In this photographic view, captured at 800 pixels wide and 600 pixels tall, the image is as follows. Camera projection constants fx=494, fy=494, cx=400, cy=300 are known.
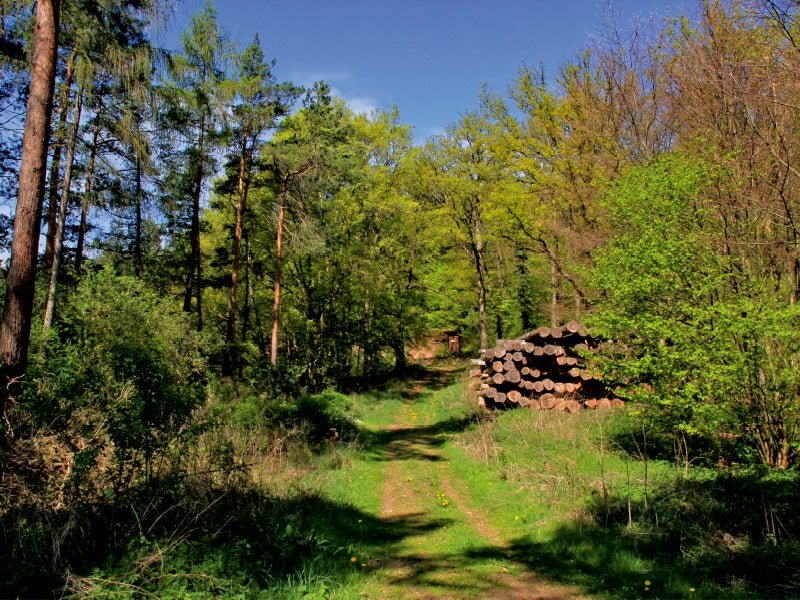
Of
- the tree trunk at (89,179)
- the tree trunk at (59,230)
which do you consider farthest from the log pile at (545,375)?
the tree trunk at (89,179)

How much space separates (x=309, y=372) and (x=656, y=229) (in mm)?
18480

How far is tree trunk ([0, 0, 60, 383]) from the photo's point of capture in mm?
5715

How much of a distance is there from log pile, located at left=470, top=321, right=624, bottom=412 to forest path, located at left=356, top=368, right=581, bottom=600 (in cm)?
315

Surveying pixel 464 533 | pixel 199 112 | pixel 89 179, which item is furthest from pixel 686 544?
pixel 199 112

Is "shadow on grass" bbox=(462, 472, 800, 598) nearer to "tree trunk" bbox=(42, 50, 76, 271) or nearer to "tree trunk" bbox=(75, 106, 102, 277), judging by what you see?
"tree trunk" bbox=(75, 106, 102, 277)

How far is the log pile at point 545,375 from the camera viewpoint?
1278cm

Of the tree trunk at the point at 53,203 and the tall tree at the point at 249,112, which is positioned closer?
the tree trunk at the point at 53,203

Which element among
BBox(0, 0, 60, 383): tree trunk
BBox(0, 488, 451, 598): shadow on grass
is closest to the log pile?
BBox(0, 488, 451, 598): shadow on grass

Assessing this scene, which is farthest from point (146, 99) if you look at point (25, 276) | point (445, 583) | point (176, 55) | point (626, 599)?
point (626, 599)

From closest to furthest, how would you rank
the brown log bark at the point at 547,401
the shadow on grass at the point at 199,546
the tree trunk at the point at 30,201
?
the shadow on grass at the point at 199,546
the tree trunk at the point at 30,201
the brown log bark at the point at 547,401

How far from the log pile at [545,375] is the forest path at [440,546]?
3145mm

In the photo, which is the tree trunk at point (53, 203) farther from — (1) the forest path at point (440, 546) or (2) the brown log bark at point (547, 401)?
(2) the brown log bark at point (547, 401)

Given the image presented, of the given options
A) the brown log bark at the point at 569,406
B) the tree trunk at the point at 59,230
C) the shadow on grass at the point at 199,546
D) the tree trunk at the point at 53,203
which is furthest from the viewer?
the tree trunk at the point at 53,203

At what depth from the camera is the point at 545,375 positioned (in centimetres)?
1369
